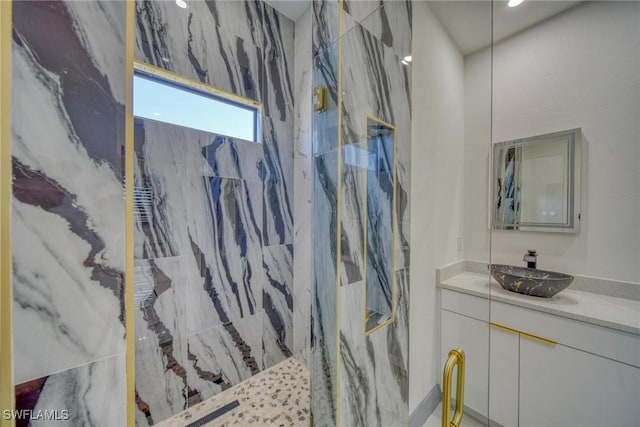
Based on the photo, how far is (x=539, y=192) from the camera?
1.52 metres

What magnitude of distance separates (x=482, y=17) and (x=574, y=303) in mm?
1721

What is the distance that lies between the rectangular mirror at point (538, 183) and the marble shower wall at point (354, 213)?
0.78 meters

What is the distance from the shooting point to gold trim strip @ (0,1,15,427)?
0.40 metres

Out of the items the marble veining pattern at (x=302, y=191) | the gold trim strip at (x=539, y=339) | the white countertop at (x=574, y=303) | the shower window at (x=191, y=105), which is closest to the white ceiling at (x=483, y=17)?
the marble veining pattern at (x=302, y=191)

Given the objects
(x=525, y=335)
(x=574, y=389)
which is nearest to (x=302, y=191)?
(x=525, y=335)

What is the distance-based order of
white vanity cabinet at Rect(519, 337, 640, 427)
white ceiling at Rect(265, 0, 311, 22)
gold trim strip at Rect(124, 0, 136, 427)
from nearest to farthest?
gold trim strip at Rect(124, 0, 136, 427)
white vanity cabinet at Rect(519, 337, 640, 427)
white ceiling at Rect(265, 0, 311, 22)

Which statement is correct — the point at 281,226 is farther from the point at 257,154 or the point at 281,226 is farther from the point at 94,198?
the point at 94,198

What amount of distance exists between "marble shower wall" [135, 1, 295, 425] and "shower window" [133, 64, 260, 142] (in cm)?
5

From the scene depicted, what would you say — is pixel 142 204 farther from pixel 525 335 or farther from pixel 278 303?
pixel 525 335

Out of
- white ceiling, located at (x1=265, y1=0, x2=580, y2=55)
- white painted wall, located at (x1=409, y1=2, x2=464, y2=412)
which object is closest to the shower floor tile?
white painted wall, located at (x1=409, y1=2, x2=464, y2=412)

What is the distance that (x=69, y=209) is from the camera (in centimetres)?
45

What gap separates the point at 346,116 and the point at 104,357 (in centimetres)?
126

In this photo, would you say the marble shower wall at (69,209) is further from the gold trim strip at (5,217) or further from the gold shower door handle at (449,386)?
the gold shower door handle at (449,386)

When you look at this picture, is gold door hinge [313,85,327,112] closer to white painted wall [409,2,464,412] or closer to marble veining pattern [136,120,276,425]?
white painted wall [409,2,464,412]
